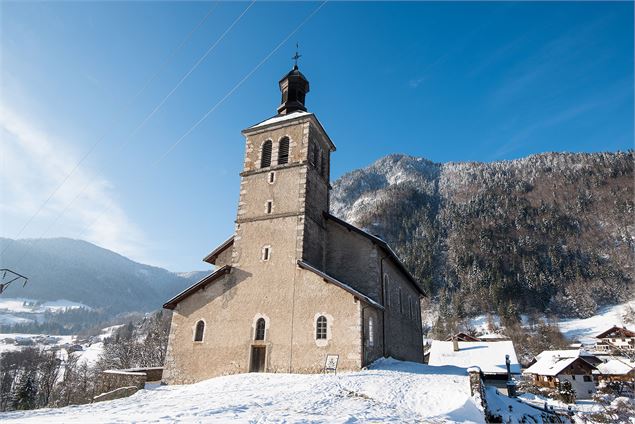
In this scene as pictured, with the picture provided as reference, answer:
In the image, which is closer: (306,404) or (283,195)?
(306,404)

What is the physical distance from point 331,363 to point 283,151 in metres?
12.2

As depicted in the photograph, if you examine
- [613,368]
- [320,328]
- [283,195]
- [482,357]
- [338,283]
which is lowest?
[613,368]

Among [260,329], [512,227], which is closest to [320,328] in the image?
[260,329]

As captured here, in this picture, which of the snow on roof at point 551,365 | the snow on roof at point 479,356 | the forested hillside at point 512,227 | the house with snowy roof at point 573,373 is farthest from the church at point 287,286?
the forested hillside at point 512,227

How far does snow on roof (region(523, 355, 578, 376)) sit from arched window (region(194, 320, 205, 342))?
4373 cm

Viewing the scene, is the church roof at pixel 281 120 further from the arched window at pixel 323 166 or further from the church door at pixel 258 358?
the church door at pixel 258 358

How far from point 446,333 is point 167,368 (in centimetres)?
8851

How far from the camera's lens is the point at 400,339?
83.4ft

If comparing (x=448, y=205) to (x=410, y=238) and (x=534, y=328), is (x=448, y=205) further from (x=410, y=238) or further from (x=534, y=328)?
(x=534, y=328)

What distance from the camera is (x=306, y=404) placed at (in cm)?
1105

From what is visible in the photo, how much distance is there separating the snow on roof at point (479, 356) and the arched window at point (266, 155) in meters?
24.8

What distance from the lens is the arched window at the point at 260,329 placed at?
19531 millimetres

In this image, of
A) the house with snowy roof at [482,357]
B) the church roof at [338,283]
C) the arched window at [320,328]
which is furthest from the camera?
the house with snowy roof at [482,357]

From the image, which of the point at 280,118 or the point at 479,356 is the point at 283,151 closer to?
the point at 280,118
